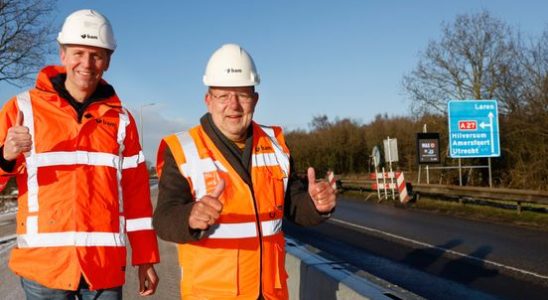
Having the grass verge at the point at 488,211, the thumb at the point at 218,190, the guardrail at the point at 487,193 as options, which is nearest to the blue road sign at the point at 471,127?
the guardrail at the point at 487,193

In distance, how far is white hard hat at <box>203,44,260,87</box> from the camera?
9.88ft

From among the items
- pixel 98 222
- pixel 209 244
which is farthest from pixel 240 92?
pixel 98 222

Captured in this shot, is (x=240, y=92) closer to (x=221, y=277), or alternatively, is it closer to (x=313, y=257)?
(x=221, y=277)

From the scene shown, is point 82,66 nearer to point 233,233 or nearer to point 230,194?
point 230,194

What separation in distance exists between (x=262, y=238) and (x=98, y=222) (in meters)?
0.92

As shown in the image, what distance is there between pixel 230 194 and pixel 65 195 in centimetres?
90

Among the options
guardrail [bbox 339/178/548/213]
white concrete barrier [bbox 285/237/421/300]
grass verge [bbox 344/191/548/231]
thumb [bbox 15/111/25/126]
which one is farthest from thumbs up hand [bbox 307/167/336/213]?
guardrail [bbox 339/178/548/213]

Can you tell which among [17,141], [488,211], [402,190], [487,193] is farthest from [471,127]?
[17,141]

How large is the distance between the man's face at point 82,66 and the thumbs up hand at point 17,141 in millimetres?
484

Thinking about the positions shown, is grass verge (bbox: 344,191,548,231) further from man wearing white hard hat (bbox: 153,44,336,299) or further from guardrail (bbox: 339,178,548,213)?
man wearing white hard hat (bbox: 153,44,336,299)

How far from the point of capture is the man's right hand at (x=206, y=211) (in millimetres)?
2504

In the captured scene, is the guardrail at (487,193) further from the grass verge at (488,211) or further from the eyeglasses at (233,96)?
the eyeglasses at (233,96)

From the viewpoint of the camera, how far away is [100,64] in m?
3.33

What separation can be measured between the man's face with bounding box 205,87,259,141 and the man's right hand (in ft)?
1.70
